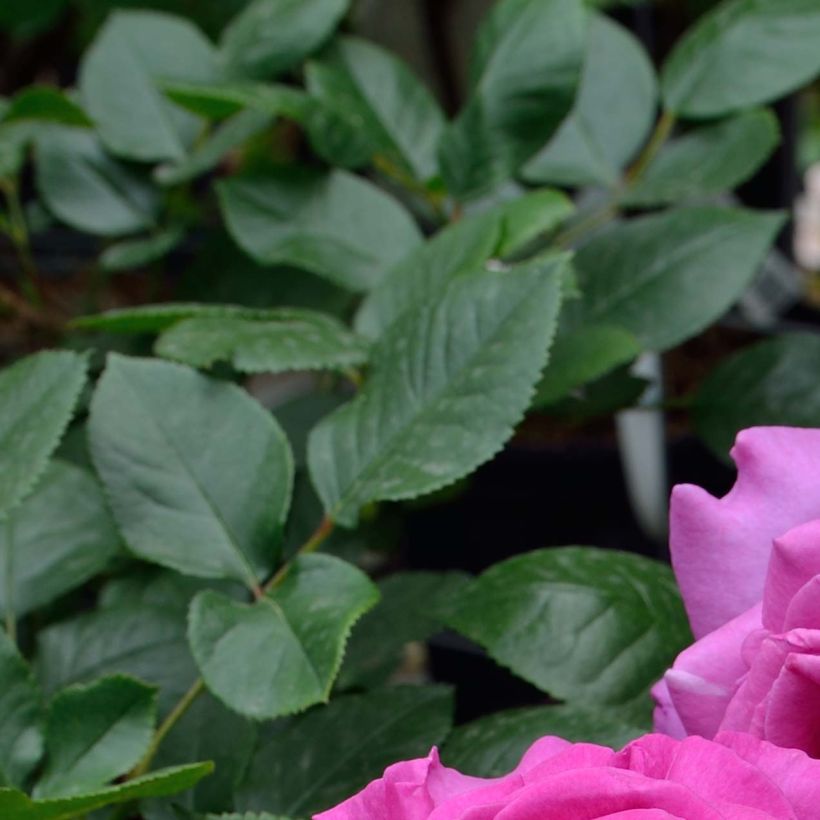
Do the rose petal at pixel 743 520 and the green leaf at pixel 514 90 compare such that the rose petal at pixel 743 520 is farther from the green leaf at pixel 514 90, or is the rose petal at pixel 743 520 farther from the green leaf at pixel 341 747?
the green leaf at pixel 514 90

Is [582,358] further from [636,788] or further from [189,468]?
[636,788]

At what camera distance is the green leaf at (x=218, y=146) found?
0.53 m

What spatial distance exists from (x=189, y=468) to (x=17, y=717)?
0.28 feet

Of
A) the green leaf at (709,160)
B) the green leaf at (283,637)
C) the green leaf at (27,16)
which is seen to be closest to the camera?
the green leaf at (283,637)

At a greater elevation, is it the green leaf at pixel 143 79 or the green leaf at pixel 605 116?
the green leaf at pixel 143 79

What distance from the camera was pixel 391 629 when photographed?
429 millimetres

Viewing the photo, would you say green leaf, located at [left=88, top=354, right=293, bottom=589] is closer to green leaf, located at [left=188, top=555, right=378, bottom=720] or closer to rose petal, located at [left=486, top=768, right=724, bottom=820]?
green leaf, located at [left=188, top=555, right=378, bottom=720]

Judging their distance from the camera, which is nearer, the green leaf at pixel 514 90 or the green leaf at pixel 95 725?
the green leaf at pixel 95 725

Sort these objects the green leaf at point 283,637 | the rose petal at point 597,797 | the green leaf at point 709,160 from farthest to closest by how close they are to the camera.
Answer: the green leaf at point 709,160 < the green leaf at point 283,637 < the rose petal at point 597,797

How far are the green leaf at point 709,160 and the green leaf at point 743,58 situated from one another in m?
0.01

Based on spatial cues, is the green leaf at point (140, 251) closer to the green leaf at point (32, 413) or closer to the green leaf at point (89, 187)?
the green leaf at point (89, 187)

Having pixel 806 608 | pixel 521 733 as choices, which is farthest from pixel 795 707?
pixel 521 733

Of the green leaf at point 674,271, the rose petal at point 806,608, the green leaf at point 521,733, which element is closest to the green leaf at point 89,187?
the green leaf at point 674,271

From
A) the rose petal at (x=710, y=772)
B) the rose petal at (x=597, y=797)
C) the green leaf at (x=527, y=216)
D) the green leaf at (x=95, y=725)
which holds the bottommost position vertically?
the green leaf at (x=95, y=725)
